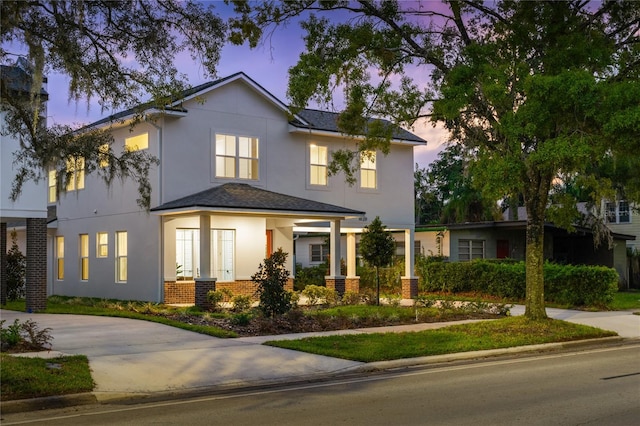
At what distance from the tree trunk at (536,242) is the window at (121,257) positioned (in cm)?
1572

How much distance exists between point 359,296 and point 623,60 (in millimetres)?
12888

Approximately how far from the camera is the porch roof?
24.1 metres

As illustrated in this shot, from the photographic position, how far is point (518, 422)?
8781 millimetres

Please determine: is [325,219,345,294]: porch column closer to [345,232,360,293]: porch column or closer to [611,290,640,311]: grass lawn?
[345,232,360,293]: porch column

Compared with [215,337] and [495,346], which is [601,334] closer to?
[495,346]

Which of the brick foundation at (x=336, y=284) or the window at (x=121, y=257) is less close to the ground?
the window at (x=121, y=257)

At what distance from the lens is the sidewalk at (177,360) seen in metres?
11.7

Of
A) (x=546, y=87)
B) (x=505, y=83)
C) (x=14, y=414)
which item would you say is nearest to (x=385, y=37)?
(x=505, y=83)

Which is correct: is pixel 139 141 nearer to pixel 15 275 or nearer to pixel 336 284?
pixel 15 275

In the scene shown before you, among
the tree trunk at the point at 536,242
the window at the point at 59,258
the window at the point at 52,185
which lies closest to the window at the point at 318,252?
the window at the point at 59,258

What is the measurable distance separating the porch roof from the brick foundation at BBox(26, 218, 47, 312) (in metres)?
3.79

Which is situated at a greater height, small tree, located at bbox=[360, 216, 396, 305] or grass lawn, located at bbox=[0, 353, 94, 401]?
small tree, located at bbox=[360, 216, 396, 305]

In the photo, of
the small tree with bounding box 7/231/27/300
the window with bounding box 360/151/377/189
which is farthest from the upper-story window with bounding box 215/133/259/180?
the small tree with bounding box 7/231/27/300

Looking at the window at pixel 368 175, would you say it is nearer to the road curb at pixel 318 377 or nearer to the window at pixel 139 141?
the window at pixel 139 141
